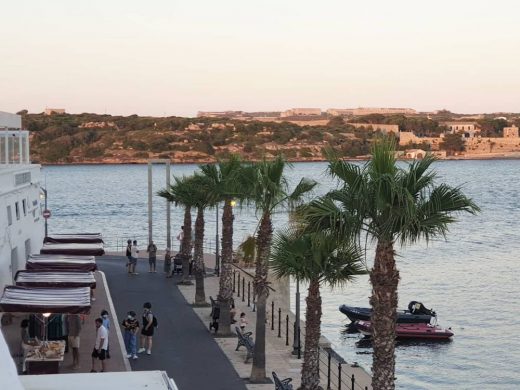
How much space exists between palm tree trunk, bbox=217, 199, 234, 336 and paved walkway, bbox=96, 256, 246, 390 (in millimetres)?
609

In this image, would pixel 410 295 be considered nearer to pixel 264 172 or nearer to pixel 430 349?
pixel 430 349

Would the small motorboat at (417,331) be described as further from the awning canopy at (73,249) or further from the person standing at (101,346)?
the person standing at (101,346)

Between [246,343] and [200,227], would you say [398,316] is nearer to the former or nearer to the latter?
[200,227]

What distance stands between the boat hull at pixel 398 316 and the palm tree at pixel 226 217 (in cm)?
1024

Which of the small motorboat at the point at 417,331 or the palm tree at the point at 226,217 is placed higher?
the palm tree at the point at 226,217

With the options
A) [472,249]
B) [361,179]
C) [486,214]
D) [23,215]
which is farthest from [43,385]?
[486,214]

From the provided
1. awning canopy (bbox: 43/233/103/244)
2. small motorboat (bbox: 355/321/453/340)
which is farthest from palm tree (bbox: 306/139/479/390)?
small motorboat (bbox: 355/321/453/340)

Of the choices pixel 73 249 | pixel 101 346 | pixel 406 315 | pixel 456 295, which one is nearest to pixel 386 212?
pixel 101 346

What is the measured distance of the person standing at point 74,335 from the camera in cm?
2206

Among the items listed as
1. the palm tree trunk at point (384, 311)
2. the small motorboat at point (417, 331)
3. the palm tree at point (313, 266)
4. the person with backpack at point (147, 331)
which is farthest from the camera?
the small motorboat at point (417, 331)

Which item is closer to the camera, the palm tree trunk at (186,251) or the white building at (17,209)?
the white building at (17,209)

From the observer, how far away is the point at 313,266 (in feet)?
63.2

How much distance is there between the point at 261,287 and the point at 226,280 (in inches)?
217

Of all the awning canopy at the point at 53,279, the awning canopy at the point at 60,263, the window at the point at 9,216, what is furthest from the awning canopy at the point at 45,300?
the window at the point at 9,216
